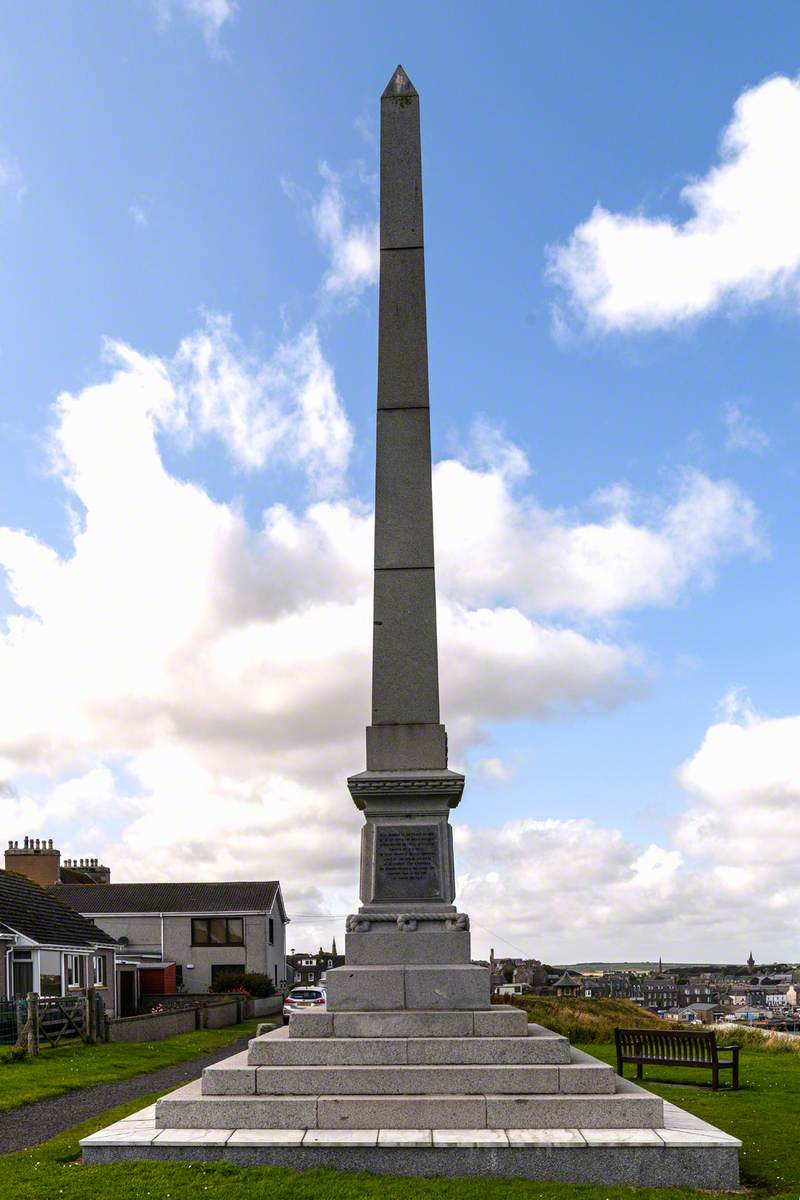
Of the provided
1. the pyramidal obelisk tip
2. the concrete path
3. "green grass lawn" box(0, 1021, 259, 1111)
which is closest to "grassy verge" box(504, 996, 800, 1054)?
the concrete path

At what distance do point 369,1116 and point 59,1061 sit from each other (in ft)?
50.1

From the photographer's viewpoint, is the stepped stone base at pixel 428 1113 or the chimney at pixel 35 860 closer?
the stepped stone base at pixel 428 1113

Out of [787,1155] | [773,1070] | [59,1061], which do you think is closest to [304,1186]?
[787,1155]

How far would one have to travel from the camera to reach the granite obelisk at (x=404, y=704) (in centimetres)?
1174

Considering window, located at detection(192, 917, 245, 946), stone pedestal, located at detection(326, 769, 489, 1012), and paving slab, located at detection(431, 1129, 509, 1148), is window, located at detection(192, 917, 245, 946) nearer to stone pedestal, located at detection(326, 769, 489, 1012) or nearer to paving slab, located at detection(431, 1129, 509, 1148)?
stone pedestal, located at detection(326, 769, 489, 1012)

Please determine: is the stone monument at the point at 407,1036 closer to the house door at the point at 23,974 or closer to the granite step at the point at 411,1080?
the granite step at the point at 411,1080

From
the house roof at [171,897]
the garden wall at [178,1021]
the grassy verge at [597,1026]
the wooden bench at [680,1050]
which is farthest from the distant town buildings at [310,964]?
the wooden bench at [680,1050]

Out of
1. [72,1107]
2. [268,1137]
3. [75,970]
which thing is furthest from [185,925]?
[268,1137]

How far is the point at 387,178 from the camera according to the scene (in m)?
14.6

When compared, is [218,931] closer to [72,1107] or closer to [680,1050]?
[72,1107]

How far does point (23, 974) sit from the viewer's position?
102 ft

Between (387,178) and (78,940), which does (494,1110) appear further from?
(78,940)

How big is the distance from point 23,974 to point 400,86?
26152 mm

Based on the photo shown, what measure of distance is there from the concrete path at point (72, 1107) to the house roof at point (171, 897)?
102ft
